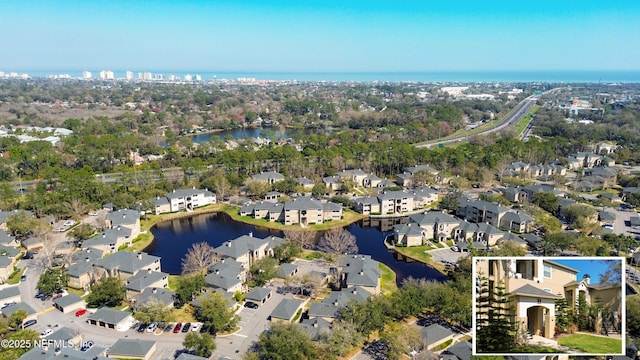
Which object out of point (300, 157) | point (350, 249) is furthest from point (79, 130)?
point (350, 249)

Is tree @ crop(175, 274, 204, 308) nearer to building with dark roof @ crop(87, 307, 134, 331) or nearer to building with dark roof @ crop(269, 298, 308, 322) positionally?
building with dark roof @ crop(87, 307, 134, 331)

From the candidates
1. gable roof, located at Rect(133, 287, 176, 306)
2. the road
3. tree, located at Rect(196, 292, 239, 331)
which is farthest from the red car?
the road

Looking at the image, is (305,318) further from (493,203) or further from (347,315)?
(493,203)

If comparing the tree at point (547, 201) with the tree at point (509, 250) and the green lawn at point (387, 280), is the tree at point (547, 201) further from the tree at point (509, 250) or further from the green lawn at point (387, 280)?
the green lawn at point (387, 280)

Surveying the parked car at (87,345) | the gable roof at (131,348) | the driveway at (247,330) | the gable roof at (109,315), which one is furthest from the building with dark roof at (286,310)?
the parked car at (87,345)

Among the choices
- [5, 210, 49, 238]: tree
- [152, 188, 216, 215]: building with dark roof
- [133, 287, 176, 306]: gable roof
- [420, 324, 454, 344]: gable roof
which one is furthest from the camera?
[152, 188, 216, 215]: building with dark roof

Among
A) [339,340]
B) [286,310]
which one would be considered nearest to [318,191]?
[286,310]
